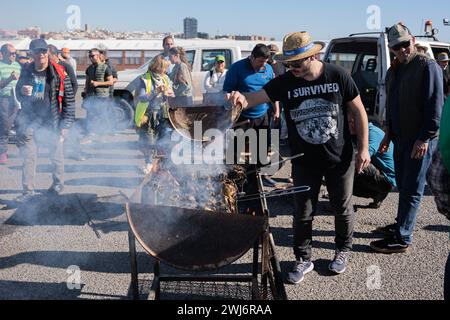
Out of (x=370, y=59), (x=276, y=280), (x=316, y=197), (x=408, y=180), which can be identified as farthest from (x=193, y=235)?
(x=370, y=59)

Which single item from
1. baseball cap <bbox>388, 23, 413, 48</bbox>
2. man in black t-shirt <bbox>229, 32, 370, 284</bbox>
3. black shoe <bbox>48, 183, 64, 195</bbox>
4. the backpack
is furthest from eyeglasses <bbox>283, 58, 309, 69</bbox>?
black shoe <bbox>48, 183, 64, 195</bbox>

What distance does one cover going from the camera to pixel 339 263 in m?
3.74

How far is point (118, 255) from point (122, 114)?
21.8 feet

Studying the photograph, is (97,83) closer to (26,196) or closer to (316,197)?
(26,196)

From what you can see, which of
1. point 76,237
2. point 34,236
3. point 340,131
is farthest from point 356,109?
point 34,236

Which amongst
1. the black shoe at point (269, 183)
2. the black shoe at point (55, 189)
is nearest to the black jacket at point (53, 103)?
the black shoe at point (55, 189)

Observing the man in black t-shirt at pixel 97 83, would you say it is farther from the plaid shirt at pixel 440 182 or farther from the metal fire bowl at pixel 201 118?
the plaid shirt at pixel 440 182

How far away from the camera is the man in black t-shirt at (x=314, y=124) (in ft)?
10.7

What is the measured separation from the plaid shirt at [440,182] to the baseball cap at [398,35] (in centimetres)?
177

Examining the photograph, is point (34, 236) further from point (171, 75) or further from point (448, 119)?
point (448, 119)

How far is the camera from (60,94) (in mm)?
5309

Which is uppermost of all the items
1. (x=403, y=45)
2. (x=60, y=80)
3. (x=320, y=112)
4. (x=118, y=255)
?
(x=403, y=45)

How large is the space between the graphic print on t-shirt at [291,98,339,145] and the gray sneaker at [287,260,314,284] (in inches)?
42.6

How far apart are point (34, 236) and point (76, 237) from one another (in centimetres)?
44
